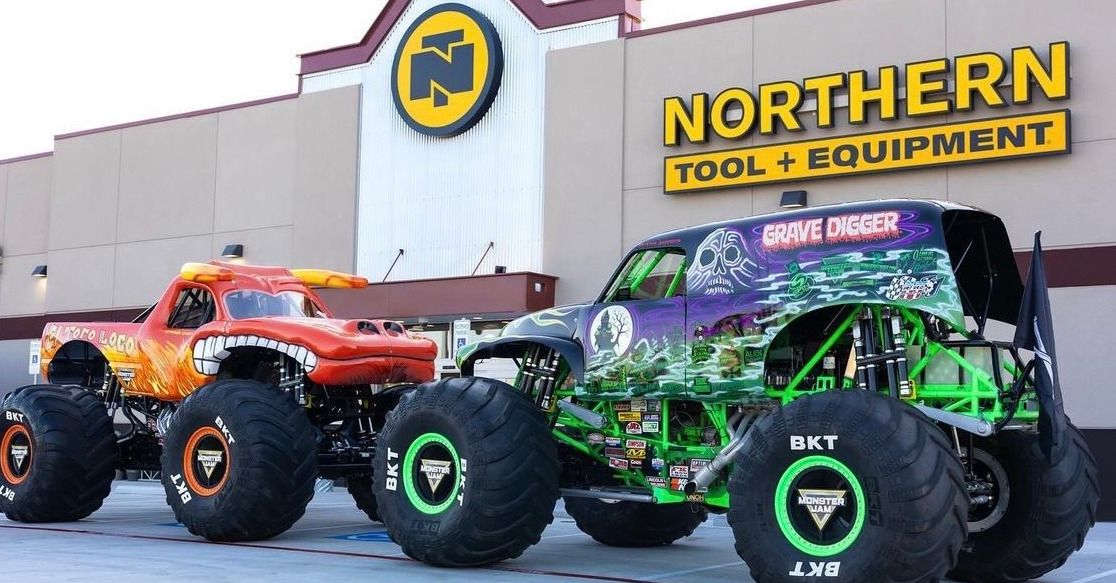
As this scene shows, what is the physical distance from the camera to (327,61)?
2577cm

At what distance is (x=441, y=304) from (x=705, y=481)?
47.4 feet

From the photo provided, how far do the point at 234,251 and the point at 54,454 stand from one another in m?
13.7

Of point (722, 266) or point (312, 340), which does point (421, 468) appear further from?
point (722, 266)

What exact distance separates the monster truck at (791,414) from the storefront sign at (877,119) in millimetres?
9017

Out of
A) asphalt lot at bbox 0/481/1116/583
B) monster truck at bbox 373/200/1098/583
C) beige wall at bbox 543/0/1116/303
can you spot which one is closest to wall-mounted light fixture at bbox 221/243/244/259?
beige wall at bbox 543/0/1116/303

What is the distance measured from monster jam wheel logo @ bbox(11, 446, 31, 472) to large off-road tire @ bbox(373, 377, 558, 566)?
5356 millimetres

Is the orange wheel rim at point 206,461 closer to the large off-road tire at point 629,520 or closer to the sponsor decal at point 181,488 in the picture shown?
the sponsor decal at point 181,488

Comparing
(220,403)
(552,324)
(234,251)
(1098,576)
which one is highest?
(234,251)

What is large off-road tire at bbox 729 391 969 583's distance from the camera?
7207 millimetres

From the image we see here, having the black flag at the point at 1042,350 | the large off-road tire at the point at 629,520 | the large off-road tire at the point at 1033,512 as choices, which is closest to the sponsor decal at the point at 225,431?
the large off-road tire at the point at 629,520

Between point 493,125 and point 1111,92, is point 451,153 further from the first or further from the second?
point 1111,92

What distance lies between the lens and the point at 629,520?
11406 mm

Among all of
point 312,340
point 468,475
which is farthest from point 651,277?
point 312,340

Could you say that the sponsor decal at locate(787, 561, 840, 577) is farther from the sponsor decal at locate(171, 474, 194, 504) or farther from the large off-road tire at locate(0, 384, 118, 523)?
the large off-road tire at locate(0, 384, 118, 523)
